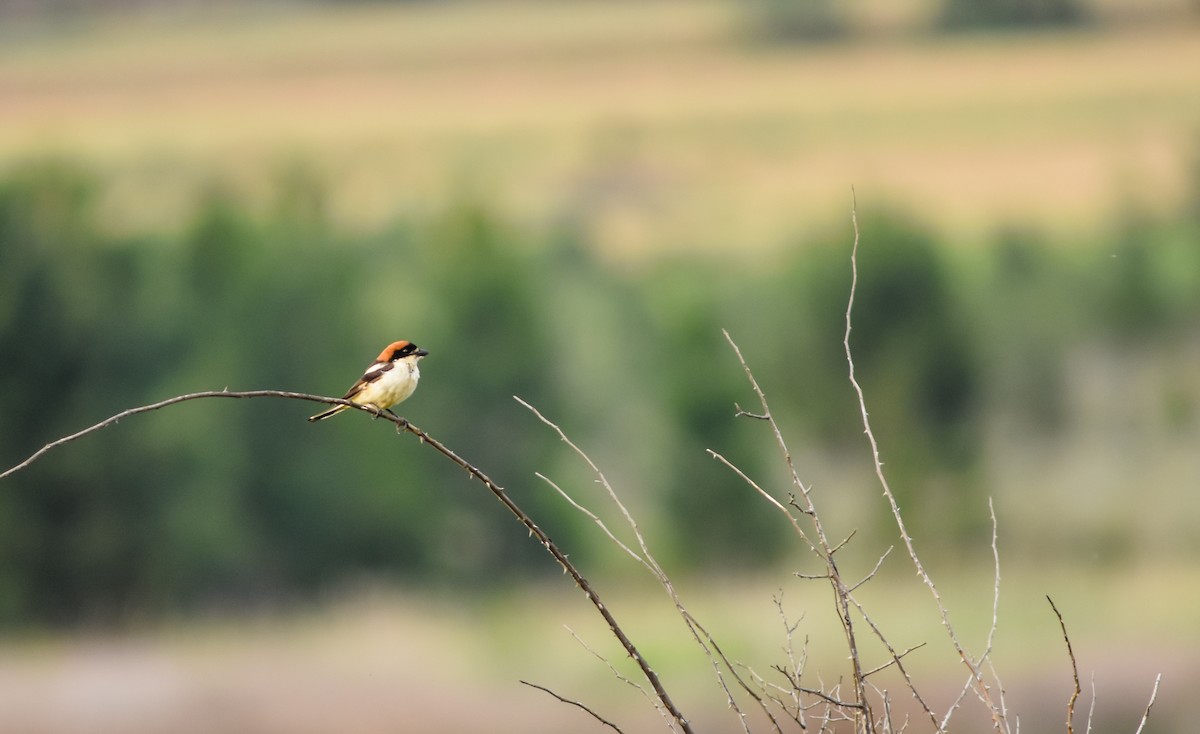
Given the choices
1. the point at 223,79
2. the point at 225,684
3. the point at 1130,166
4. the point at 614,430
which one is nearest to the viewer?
the point at 225,684

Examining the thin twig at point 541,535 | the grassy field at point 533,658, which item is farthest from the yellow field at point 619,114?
the thin twig at point 541,535

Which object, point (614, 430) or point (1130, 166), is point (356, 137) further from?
point (1130, 166)

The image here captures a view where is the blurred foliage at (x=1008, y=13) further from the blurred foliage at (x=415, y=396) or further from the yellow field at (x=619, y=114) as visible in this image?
the blurred foliage at (x=415, y=396)

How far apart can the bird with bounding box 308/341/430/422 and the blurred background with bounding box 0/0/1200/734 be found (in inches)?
666

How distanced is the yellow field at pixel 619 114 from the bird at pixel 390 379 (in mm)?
→ 31423

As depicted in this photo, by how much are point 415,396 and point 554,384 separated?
10.8 feet

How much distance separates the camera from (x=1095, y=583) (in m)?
30.8

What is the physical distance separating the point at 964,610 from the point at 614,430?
968cm

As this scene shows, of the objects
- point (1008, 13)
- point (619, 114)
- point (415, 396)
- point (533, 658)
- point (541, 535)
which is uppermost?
point (619, 114)

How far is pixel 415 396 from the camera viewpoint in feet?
107

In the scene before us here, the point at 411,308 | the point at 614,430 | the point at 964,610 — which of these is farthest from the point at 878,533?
the point at 411,308

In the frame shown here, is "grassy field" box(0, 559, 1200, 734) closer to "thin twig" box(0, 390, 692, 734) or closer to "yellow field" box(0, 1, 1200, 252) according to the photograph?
"yellow field" box(0, 1, 1200, 252)

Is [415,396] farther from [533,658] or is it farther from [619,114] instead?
[619,114]

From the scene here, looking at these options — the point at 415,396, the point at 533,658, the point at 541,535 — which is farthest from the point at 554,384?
the point at 541,535
